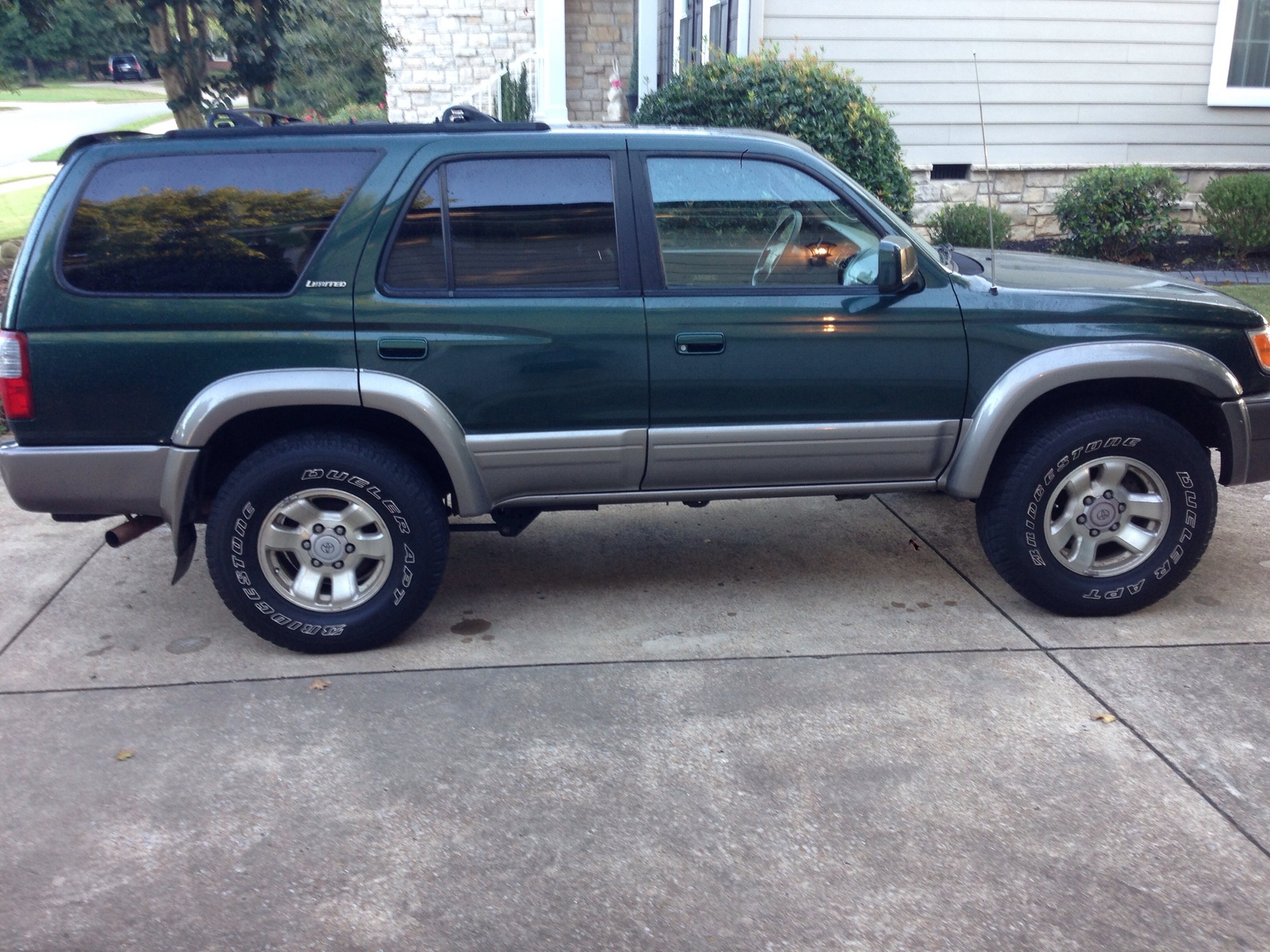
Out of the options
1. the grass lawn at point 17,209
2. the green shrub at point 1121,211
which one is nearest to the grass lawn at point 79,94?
the grass lawn at point 17,209

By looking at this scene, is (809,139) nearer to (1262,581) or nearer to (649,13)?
(1262,581)

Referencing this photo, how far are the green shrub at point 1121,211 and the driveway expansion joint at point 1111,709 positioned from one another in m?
6.60

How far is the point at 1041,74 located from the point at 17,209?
1438 centimetres

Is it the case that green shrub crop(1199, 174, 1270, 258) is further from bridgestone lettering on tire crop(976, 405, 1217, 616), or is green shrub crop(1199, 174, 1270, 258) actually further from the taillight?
the taillight

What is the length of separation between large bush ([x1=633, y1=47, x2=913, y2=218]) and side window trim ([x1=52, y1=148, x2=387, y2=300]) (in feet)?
18.3

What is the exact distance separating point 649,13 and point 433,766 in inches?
543

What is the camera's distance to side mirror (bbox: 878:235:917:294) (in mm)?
4168

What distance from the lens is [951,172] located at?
12.0 metres

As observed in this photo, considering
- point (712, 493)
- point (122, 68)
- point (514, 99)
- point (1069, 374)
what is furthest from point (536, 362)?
point (122, 68)

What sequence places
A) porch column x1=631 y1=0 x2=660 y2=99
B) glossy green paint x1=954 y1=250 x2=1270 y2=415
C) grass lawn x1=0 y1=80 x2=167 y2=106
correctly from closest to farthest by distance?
1. glossy green paint x1=954 y1=250 x2=1270 y2=415
2. porch column x1=631 y1=0 x2=660 y2=99
3. grass lawn x1=0 y1=80 x2=167 y2=106

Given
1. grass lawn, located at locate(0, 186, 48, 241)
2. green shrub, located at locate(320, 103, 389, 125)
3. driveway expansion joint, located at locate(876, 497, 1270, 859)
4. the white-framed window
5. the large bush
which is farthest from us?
green shrub, located at locate(320, 103, 389, 125)

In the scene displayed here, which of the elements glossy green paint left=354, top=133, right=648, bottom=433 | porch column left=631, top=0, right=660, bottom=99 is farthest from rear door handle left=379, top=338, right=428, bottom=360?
porch column left=631, top=0, right=660, bottom=99

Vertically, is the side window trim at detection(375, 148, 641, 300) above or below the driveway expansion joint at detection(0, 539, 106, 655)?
above

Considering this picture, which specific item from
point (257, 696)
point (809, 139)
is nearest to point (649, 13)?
point (809, 139)
